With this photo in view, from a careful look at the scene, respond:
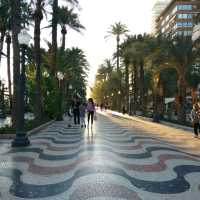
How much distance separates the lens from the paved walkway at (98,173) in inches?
232

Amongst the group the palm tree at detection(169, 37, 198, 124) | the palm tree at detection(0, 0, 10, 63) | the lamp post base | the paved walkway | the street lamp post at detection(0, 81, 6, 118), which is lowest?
the paved walkway

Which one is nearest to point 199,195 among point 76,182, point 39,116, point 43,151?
point 76,182

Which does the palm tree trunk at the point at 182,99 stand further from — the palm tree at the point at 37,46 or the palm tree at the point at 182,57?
the palm tree at the point at 37,46

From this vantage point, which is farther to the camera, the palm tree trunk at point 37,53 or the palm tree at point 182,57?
the palm tree at point 182,57

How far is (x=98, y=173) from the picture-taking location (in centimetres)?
722

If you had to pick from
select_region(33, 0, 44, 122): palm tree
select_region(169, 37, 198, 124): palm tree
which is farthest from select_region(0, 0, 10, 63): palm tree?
select_region(169, 37, 198, 124): palm tree

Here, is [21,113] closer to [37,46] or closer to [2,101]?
[37,46]

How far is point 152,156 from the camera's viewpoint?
32.2ft

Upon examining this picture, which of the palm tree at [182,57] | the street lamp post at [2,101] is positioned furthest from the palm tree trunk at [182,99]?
the street lamp post at [2,101]

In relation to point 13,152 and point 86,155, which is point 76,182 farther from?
point 13,152

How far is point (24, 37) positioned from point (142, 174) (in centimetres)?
677

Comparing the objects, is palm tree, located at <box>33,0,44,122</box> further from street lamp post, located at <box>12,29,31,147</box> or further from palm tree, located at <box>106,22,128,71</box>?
palm tree, located at <box>106,22,128,71</box>

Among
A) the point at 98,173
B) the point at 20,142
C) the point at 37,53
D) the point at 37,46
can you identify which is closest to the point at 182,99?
the point at 37,53

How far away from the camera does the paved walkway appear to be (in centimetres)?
588
